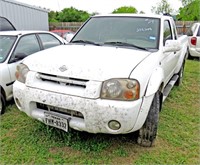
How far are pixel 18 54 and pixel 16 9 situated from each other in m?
9.63

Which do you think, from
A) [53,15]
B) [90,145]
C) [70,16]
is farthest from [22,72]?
[53,15]

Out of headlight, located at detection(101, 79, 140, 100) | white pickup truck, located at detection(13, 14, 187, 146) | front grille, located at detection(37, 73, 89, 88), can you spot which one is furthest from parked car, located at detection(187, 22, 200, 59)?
front grille, located at detection(37, 73, 89, 88)

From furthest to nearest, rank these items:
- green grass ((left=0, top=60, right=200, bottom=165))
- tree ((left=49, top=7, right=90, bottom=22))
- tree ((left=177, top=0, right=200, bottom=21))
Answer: tree ((left=49, top=7, right=90, bottom=22))
tree ((left=177, top=0, right=200, bottom=21))
green grass ((left=0, top=60, right=200, bottom=165))

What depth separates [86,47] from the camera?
331cm

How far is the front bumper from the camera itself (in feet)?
7.71

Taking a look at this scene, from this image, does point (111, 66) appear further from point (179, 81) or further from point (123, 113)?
point (179, 81)

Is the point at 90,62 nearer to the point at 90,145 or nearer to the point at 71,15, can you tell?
the point at 90,145

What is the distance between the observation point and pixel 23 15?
540 inches

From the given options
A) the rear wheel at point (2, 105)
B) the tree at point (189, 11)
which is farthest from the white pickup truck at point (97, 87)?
the tree at point (189, 11)

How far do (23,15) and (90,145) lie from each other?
1264cm

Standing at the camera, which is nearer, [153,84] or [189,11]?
[153,84]

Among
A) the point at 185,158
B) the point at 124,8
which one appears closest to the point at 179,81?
the point at 185,158

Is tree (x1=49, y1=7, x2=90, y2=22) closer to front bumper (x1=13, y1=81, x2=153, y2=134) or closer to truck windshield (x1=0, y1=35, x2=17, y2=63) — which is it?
truck windshield (x1=0, y1=35, x2=17, y2=63)

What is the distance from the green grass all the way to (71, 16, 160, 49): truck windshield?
1334 millimetres
